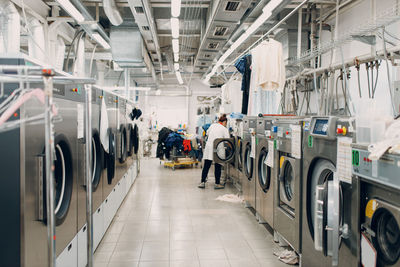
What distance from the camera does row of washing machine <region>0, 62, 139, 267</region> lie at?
1.65 m

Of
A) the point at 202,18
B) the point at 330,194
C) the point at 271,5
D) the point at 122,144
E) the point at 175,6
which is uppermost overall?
the point at 202,18

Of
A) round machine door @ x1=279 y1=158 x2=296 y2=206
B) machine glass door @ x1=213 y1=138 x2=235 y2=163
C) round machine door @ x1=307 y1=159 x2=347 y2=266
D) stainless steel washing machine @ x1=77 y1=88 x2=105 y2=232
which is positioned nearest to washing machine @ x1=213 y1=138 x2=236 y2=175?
machine glass door @ x1=213 y1=138 x2=235 y2=163

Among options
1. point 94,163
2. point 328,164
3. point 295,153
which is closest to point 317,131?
point 328,164

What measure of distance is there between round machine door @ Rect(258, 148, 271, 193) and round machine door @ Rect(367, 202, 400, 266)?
2027 millimetres

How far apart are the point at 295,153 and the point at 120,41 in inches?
170

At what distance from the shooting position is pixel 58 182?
97.2 inches

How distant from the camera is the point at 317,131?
249 cm

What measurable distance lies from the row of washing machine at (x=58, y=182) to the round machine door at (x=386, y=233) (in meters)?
1.73

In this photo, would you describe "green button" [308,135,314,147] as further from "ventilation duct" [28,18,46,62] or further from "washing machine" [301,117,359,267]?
"ventilation duct" [28,18,46,62]

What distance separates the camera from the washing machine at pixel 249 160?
14.9ft

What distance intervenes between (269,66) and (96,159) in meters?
2.42

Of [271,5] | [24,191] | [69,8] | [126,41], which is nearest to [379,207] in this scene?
[24,191]

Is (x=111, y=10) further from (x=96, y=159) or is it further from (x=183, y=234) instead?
(x=183, y=234)

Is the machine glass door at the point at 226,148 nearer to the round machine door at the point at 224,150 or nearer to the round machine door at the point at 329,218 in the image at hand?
the round machine door at the point at 224,150
